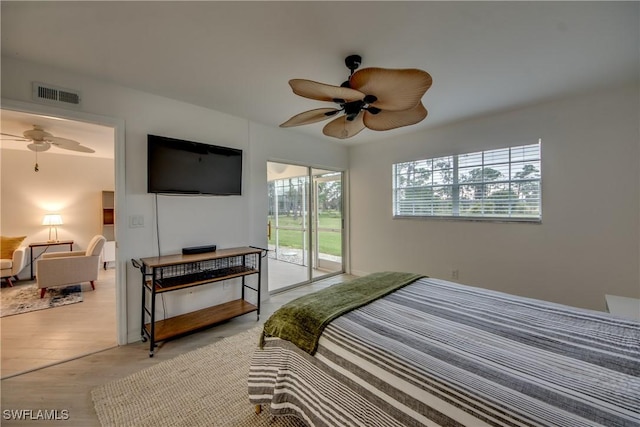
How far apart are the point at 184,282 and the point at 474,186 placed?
3.65m

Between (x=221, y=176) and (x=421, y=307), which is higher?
(x=221, y=176)

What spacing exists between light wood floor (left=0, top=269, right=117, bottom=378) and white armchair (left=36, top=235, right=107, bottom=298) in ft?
1.53

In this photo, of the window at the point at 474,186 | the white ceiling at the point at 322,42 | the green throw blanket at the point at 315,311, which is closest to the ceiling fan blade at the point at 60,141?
the white ceiling at the point at 322,42

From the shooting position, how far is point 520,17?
1.58 m

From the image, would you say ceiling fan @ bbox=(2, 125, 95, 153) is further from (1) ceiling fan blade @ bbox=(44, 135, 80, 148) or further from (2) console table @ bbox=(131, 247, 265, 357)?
(2) console table @ bbox=(131, 247, 265, 357)

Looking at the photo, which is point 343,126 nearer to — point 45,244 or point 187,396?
point 187,396

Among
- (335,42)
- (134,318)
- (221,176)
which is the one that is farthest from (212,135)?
(134,318)

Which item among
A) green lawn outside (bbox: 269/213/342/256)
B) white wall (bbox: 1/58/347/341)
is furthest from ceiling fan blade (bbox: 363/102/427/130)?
green lawn outside (bbox: 269/213/342/256)

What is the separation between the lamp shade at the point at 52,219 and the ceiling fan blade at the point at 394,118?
6.09 m

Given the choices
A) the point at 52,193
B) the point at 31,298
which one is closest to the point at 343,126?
the point at 31,298

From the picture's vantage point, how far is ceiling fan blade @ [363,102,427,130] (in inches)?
71.9

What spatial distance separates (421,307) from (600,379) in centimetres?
80

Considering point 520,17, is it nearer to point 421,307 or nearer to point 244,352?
point 421,307

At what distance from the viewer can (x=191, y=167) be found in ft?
9.13
